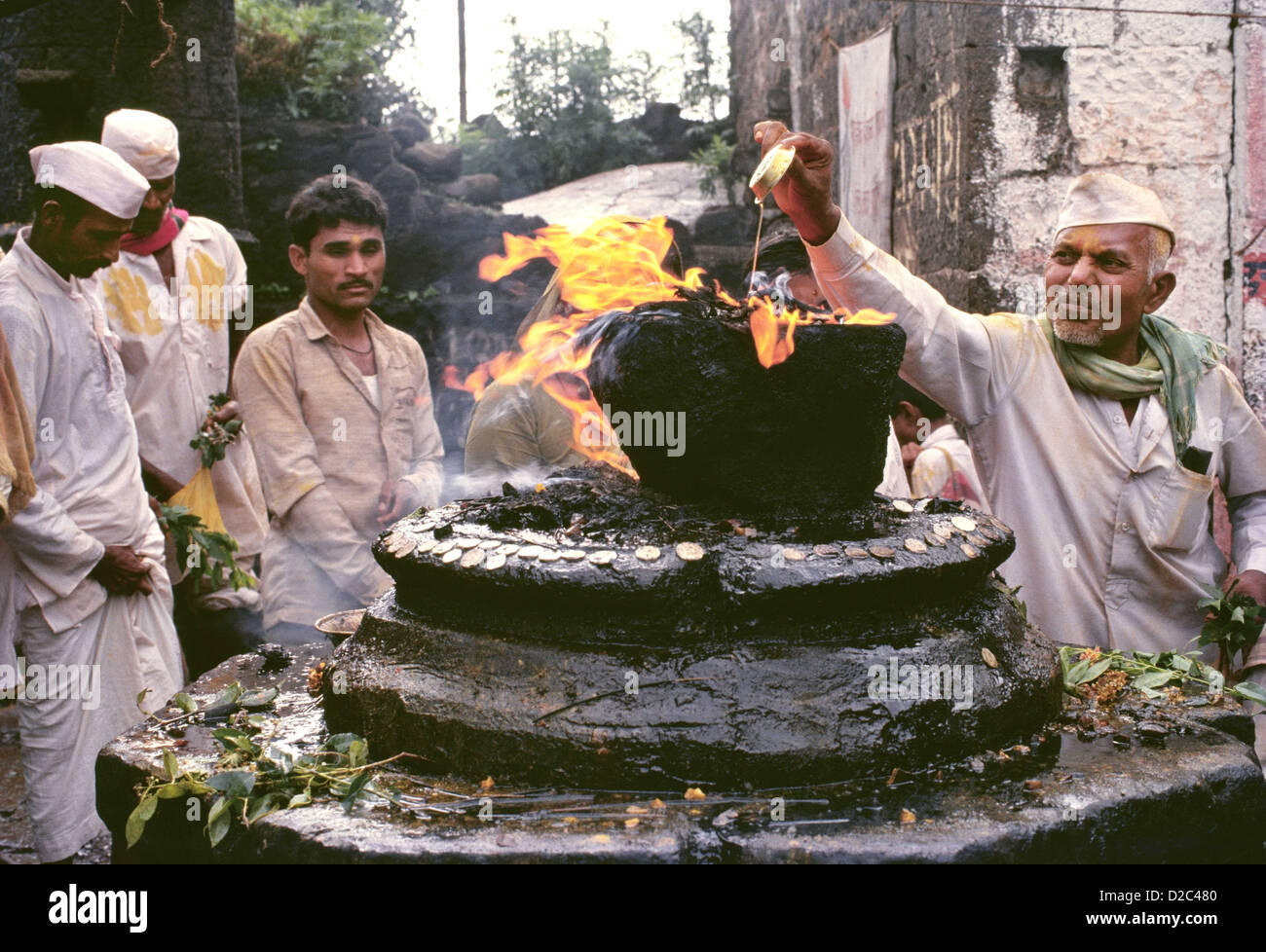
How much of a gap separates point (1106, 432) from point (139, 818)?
324cm

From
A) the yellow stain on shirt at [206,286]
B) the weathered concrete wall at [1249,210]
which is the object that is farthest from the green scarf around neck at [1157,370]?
the yellow stain on shirt at [206,286]

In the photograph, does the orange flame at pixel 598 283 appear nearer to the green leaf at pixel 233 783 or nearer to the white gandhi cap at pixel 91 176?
the green leaf at pixel 233 783

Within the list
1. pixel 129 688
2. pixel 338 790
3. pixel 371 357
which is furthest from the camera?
pixel 371 357

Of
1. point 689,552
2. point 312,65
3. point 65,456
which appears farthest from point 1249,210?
point 312,65

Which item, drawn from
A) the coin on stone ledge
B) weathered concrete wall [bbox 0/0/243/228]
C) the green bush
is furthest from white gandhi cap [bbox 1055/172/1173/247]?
the green bush

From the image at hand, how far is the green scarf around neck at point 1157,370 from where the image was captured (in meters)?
3.63

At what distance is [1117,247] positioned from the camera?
3.64 meters

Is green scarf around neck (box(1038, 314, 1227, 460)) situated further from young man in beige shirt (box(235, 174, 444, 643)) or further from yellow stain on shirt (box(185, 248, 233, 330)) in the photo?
yellow stain on shirt (box(185, 248, 233, 330))

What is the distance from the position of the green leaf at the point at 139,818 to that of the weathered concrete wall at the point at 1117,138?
200 inches

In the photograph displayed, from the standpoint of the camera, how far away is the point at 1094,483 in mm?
3639

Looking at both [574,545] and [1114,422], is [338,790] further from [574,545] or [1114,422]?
[1114,422]

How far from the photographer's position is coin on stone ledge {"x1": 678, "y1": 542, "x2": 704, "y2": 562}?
2385 mm
